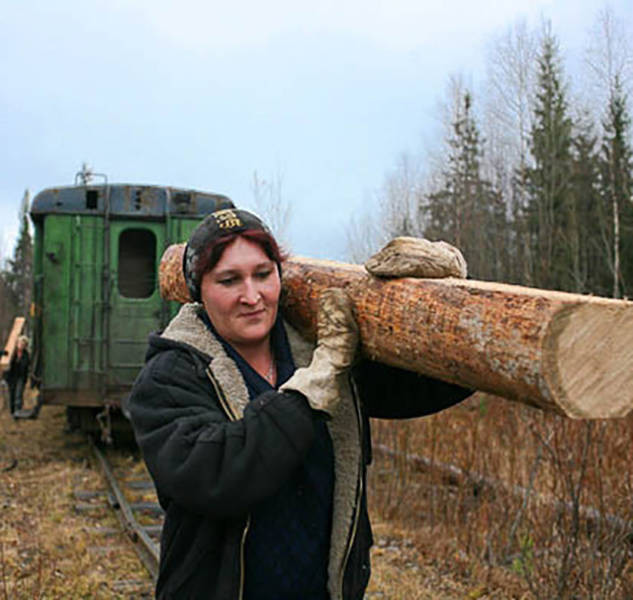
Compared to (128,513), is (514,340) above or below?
above

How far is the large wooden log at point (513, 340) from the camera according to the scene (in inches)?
60.7

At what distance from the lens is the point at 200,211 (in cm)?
990

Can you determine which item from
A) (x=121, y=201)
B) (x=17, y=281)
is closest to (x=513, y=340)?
(x=121, y=201)

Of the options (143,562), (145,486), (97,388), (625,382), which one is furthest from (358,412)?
(97,388)

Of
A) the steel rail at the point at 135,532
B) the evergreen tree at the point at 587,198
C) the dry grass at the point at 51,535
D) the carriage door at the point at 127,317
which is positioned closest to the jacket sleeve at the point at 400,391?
the dry grass at the point at 51,535

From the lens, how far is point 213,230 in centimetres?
210

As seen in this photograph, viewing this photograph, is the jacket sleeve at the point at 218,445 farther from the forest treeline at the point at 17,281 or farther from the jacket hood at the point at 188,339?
the forest treeline at the point at 17,281

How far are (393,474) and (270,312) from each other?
5523 millimetres

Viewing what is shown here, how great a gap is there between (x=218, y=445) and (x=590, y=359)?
90 cm

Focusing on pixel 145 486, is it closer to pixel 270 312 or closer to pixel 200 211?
pixel 200 211

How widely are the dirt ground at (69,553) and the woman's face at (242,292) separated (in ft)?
8.20

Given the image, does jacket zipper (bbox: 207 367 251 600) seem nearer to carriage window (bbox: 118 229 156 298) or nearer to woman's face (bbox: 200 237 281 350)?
woman's face (bbox: 200 237 281 350)

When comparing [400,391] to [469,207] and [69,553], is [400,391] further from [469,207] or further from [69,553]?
[469,207]

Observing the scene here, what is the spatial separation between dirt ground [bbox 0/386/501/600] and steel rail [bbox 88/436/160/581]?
8 cm
